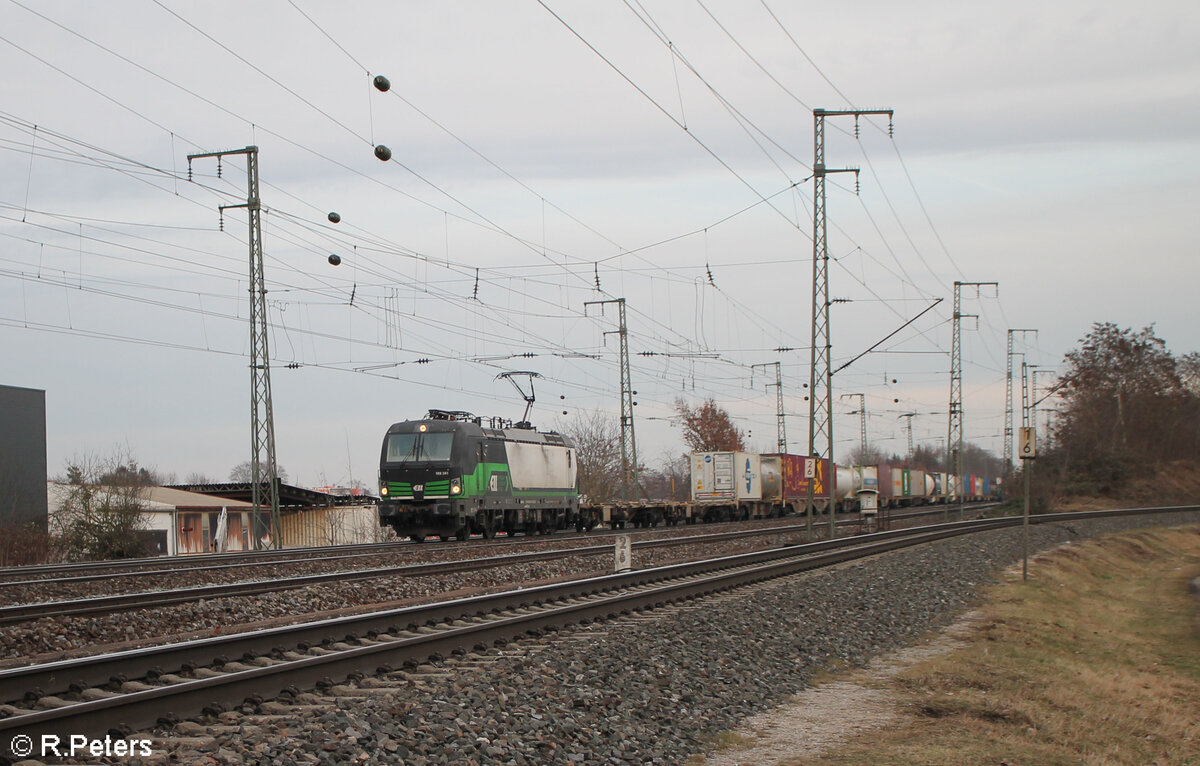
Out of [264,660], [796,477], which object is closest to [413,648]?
[264,660]

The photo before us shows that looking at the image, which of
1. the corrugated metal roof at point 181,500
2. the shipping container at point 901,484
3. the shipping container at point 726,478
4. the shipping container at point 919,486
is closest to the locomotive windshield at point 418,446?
the corrugated metal roof at point 181,500

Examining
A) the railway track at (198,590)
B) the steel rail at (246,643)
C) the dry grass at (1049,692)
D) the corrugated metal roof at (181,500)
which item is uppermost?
the steel rail at (246,643)

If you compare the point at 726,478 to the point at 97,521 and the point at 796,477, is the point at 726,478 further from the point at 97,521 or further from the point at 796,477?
the point at 97,521

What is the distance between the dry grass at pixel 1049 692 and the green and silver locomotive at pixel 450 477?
1521 centimetres

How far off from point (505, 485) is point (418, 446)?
3411 millimetres

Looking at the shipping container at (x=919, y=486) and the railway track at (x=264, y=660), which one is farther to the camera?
the shipping container at (x=919, y=486)

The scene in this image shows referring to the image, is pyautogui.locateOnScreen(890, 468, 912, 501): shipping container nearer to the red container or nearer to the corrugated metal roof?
the red container

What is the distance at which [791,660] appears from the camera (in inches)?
451

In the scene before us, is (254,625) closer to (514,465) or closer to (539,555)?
(539,555)

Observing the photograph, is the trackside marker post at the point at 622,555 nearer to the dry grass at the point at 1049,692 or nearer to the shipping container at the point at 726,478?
the dry grass at the point at 1049,692

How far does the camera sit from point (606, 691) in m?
8.94

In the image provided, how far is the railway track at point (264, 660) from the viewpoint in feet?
22.4

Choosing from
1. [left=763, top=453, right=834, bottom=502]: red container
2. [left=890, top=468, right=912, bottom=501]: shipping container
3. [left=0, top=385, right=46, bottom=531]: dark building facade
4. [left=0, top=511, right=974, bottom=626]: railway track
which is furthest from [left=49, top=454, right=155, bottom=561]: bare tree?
[left=890, top=468, right=912, bottom=501]: shipping container

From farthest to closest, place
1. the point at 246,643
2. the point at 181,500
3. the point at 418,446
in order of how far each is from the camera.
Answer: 1. the point at 181,500
2. the point at 418,446
3. the point at 246,643
